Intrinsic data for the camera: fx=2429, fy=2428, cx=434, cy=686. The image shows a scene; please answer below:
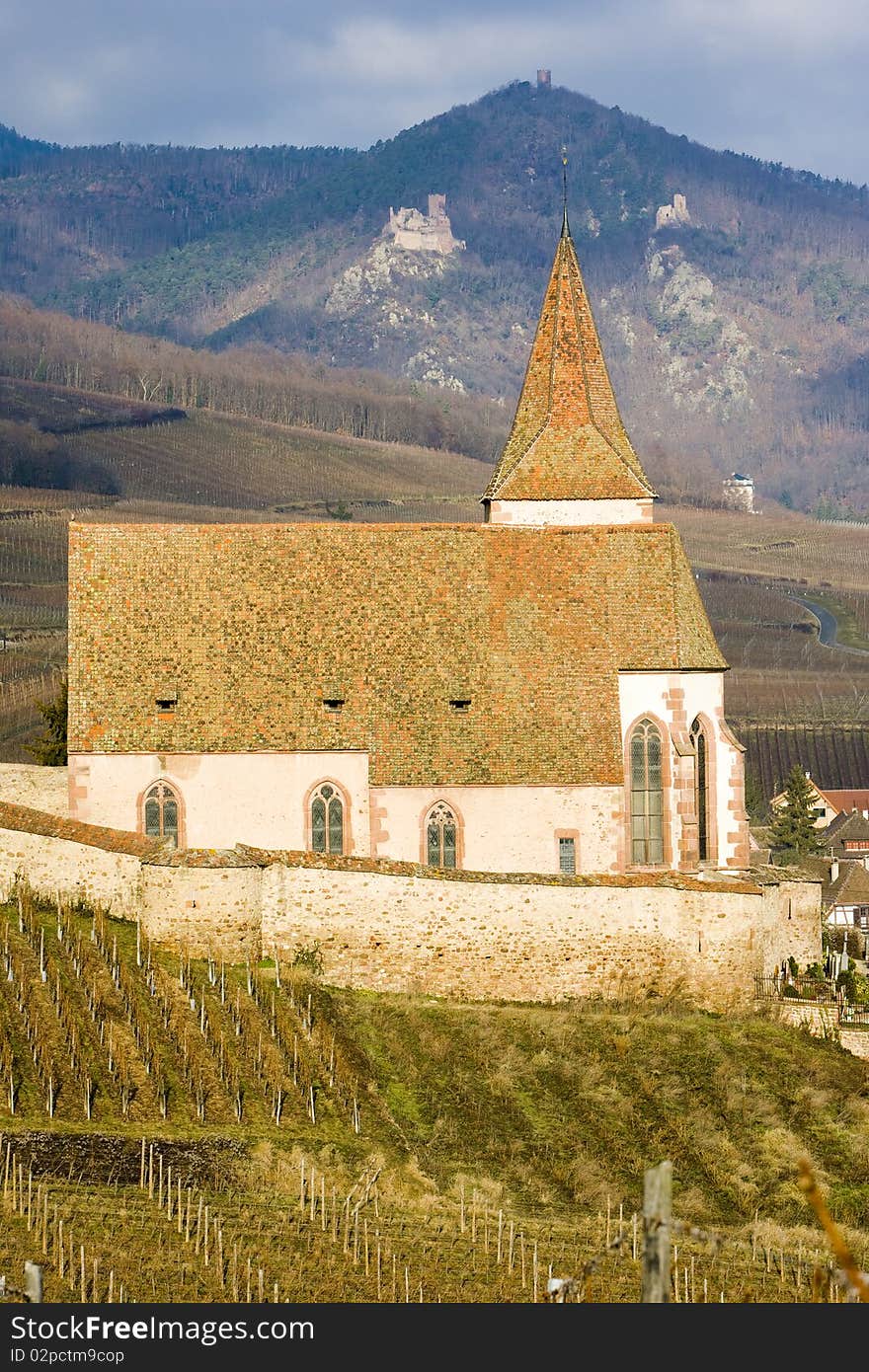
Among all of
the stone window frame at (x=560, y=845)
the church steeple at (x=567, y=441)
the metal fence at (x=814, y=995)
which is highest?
the church steeple at (x=567, y=441)

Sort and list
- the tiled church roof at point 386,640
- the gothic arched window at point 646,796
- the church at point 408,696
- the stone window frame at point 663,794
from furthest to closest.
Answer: the gothic arched window at point 646,796
the stone window frame at point 663,794
the tiled church roof at point 386,640
the church at point 408,696

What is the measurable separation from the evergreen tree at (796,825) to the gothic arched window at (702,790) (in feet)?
182

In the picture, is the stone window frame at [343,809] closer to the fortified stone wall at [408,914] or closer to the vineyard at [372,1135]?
the fortified stone wall at [408,914]

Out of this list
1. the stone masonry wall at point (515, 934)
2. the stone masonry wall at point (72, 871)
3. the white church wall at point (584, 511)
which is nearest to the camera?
the stone masonry wall at point (72, 871)

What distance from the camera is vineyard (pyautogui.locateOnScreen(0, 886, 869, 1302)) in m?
29.1

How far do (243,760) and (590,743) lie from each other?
24.4ft

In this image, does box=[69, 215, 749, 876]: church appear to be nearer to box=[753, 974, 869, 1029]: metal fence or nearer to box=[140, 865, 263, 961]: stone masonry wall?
box=[753, 974, 869, 1029]: metal fence

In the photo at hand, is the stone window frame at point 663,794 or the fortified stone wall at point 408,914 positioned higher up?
the stone window frame at point 663,794

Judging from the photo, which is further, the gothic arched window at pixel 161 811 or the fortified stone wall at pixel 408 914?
the gothic arched window at pixel 161 811

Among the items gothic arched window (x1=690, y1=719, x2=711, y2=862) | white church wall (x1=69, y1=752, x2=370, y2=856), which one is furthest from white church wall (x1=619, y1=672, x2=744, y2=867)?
white church wall (x1=69, y1=752, x2=370, y2=856)

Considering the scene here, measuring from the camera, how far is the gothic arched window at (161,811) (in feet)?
167

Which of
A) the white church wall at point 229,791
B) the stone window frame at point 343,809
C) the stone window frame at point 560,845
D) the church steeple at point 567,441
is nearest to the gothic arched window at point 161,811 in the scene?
the white church wall at point 229,791

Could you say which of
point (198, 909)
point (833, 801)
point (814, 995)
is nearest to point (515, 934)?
point (198, 909)

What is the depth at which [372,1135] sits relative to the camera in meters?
37.7
